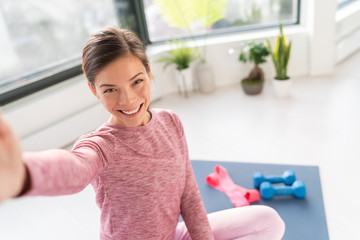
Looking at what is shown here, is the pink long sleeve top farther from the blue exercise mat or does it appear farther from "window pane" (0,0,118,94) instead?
"window pane" (0,0,118,94)

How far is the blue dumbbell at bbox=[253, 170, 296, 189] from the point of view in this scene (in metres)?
1.95

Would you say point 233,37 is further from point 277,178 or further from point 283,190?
point 283,190

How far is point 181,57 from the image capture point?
3.09m

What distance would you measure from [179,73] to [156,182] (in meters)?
2.24

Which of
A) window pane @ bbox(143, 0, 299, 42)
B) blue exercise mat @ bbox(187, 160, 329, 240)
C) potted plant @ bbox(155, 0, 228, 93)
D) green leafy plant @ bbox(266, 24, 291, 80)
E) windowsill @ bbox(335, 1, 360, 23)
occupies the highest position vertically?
potted plant @ bbox(155, 0, 228, 93)

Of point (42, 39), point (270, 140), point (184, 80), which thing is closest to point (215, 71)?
point (184, 80)

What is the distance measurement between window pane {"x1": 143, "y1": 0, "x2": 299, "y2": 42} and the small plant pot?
68 cm

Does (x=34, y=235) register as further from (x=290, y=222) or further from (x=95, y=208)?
(x=290, y=222)

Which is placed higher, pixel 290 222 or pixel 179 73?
pixel 179 73

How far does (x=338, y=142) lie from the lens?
229 centimetres

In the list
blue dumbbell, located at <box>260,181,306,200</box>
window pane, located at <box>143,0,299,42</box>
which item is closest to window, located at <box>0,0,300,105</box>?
window pane, located at <box>143,0,299,42</box>

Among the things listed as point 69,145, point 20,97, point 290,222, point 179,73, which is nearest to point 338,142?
point 290,222

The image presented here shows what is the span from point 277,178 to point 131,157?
1273 mm

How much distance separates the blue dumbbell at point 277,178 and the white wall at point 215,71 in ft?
4.74
